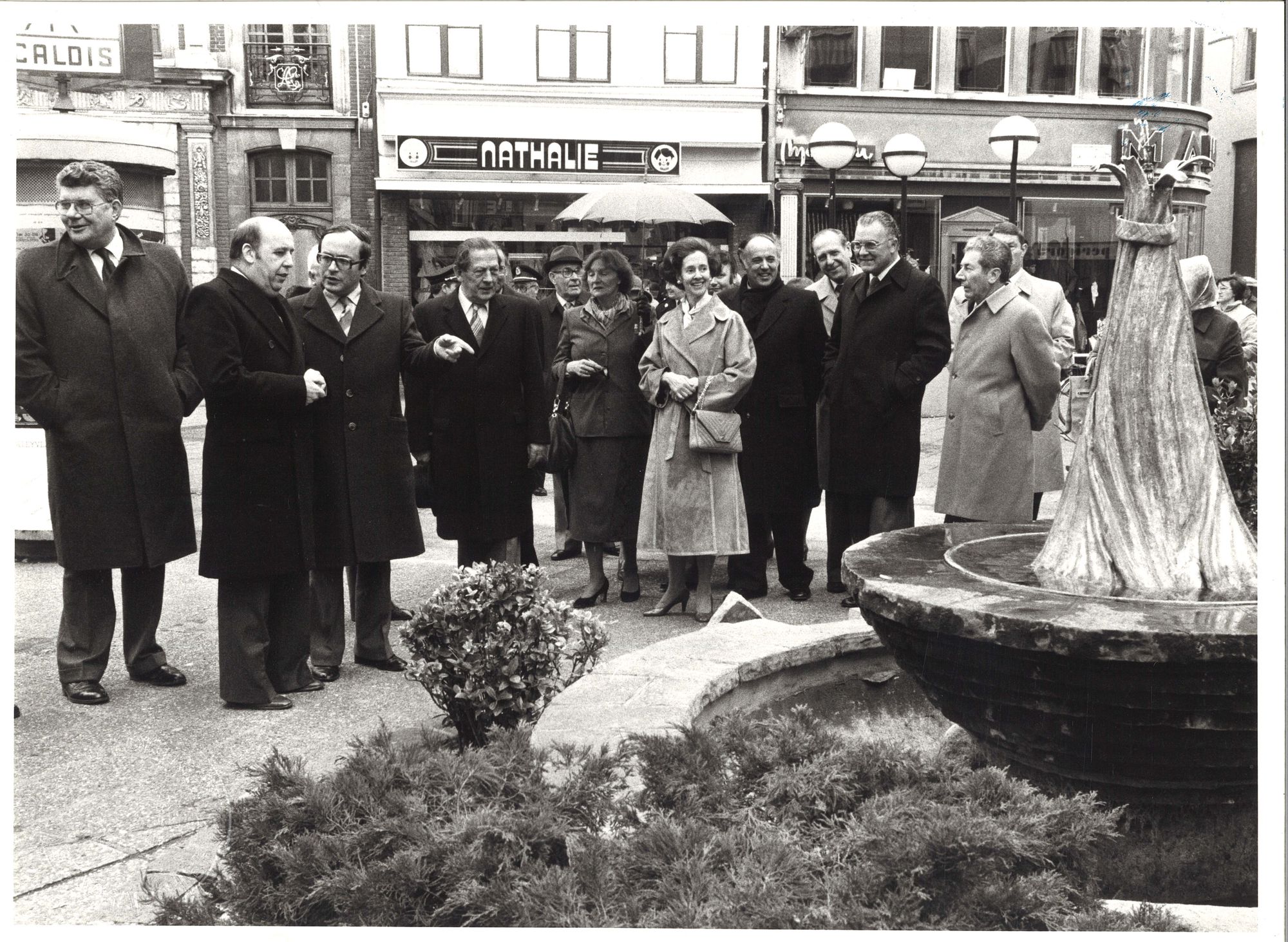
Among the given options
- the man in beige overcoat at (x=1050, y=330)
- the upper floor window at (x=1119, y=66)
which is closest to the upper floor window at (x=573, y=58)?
the upper floor window at (x=1119, y=66)

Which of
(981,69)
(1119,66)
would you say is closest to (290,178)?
(981,69)

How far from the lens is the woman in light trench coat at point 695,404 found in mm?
7082

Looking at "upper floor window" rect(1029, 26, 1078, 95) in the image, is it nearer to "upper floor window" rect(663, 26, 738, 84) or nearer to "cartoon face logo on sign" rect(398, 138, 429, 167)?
"upper floor window" rect(663, 26, 738, 84)

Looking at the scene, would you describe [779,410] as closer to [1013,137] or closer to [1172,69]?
[1013,137]

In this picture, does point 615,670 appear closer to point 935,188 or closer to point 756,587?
point 756,587

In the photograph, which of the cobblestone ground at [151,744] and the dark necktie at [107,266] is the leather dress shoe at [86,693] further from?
the dark necktie at [107,266]

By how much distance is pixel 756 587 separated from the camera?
7695 millimetres

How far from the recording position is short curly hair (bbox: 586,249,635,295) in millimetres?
7547

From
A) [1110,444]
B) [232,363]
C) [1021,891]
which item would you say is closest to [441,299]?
[232,363]

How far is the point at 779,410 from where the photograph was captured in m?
7.56

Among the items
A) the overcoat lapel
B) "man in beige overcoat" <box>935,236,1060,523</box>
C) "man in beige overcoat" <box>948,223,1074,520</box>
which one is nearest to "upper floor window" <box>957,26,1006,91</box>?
"man in beige overcoat" <box>948,223,1074,520</box>

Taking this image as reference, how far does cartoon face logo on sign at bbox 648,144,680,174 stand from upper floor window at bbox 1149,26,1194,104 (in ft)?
28.1

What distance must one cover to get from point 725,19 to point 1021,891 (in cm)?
179

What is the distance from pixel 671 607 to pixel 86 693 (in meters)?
3.04
